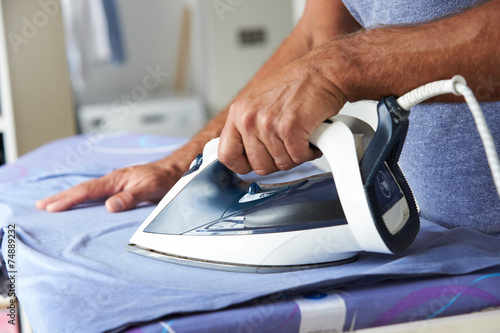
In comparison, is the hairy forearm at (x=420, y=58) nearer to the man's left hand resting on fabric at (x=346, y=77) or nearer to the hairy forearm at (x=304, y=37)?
the man's left hand resting on fabric at (x=346, y=77)

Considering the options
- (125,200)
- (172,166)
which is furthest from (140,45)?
(125,200)

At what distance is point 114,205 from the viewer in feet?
3.72

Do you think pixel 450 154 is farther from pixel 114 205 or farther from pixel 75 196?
pixel 75 196

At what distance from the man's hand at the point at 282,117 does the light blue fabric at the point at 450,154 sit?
0.63 feet

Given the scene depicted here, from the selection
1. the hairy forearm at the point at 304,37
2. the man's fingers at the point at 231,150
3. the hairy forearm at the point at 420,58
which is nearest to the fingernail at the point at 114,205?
the hairy forearm at the point at 304,37

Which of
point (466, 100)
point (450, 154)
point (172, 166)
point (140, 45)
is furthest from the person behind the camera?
point (140, 45)

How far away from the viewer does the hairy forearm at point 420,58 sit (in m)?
0.70

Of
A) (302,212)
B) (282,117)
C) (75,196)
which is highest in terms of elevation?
(282,117)

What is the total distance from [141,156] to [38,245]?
84 centimetres

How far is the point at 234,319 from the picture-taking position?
2.10ft

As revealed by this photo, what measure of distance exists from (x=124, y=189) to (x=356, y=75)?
656 millimetres

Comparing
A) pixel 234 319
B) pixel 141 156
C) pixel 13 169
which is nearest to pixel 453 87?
pixel 234 319

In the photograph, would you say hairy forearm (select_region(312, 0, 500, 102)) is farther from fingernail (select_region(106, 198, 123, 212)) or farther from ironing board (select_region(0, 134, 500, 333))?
fingernail (select_region(106, 198, 123, 212))

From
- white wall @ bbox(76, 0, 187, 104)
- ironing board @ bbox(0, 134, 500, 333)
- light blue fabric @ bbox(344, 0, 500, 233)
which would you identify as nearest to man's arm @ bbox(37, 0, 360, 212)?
ironing board @ bbox(0, 134, 500, 333)
